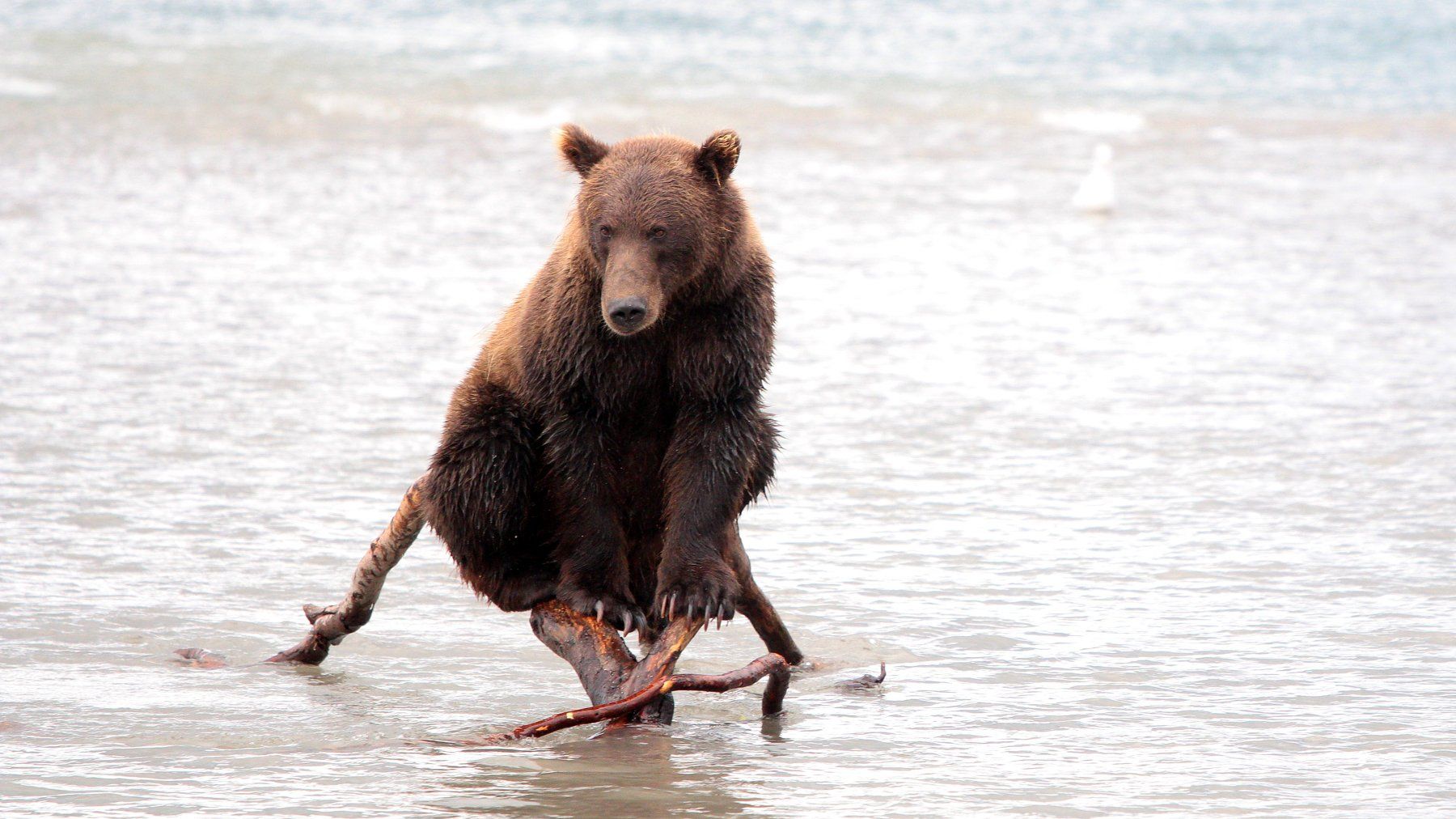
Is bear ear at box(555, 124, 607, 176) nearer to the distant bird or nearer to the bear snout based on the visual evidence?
the bear snout

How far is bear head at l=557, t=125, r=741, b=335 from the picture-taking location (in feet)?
14.8

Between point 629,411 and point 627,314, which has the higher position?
point 627,314

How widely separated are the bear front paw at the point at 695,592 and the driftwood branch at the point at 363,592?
32.5 inches

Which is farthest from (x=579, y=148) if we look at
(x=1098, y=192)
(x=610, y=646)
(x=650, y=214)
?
(x=1098, y=192)

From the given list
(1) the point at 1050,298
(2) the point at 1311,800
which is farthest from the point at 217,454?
(1) the point at 1050,298

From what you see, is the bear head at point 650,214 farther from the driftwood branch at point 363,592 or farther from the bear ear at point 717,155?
the driftwood branch at point 363,592

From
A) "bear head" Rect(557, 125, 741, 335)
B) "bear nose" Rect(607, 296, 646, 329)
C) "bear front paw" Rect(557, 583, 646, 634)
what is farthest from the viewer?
"bear front paw" Rect(557, 583, 646, 634)

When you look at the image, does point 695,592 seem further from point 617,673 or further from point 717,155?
point 717,155

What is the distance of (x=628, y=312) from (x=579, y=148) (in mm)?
667

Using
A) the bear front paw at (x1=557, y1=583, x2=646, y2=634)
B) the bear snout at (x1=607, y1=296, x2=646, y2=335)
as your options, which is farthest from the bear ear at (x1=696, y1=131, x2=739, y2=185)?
the bear front paw at (x1=557, y1=583, x2=646, y2=634)

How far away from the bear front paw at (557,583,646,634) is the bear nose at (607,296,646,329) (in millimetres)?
814

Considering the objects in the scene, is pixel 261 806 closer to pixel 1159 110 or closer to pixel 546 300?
pixel 546 300

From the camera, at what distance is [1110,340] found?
10828mm

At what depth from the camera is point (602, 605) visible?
15.9ft
